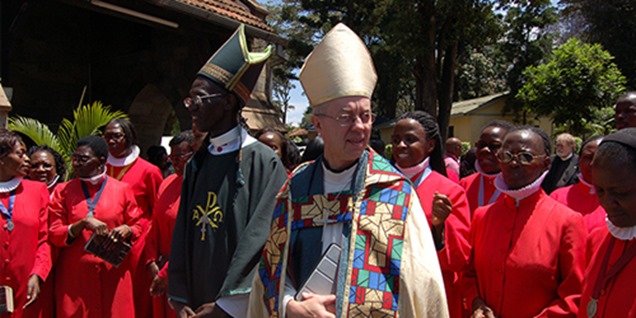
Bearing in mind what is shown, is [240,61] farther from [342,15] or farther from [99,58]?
[342,15]

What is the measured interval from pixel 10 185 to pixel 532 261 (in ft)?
12.8

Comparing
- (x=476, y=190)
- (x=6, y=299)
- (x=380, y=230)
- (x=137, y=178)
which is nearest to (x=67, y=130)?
(x=137, y=178)

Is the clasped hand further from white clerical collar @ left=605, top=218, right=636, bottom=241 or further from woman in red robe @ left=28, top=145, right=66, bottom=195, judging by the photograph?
woman in red robe @ left=28, top=145, right=66, bottom=195

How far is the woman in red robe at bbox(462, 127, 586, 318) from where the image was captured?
2828mm

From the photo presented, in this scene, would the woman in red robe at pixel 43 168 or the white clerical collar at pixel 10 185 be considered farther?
the woman in red robe at pixel 43 168

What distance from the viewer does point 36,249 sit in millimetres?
4262

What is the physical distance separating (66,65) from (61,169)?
8551mm

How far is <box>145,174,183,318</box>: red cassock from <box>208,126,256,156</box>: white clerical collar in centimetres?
133

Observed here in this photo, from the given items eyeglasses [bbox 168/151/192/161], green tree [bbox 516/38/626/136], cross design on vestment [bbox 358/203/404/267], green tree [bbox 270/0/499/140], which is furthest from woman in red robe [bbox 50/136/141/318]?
green tree [bbox 516/38/626/136]

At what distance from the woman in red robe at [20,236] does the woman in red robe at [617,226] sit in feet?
12.6

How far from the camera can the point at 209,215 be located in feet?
9.82

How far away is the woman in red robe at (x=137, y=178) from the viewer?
4.72 metres

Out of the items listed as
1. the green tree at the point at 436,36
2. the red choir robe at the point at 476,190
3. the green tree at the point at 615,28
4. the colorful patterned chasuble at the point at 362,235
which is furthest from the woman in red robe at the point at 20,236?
the green tree at the point at 615,28

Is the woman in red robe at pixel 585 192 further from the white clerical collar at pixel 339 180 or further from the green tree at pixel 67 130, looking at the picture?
the green tree at pixel 67 130
